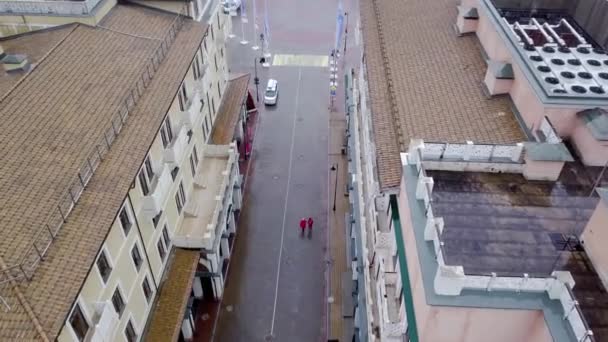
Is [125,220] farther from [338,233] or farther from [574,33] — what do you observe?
[574,33]

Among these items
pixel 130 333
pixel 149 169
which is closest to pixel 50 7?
pixel 149 169

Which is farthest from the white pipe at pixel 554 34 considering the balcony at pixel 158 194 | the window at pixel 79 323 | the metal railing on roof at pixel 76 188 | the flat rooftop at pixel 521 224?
the window at pixel 79 323

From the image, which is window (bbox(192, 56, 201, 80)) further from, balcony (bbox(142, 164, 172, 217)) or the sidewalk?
the sidewalk

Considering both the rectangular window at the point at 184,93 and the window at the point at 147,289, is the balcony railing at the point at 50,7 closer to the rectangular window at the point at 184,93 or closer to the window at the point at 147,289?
the rectangular window at the point at 184,93

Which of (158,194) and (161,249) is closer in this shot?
(158,194)

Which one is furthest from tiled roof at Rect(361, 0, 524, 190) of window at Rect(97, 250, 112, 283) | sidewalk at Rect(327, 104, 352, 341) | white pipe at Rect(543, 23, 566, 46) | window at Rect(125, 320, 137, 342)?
sidewalk at Rect(327, 104, 352, 341)
